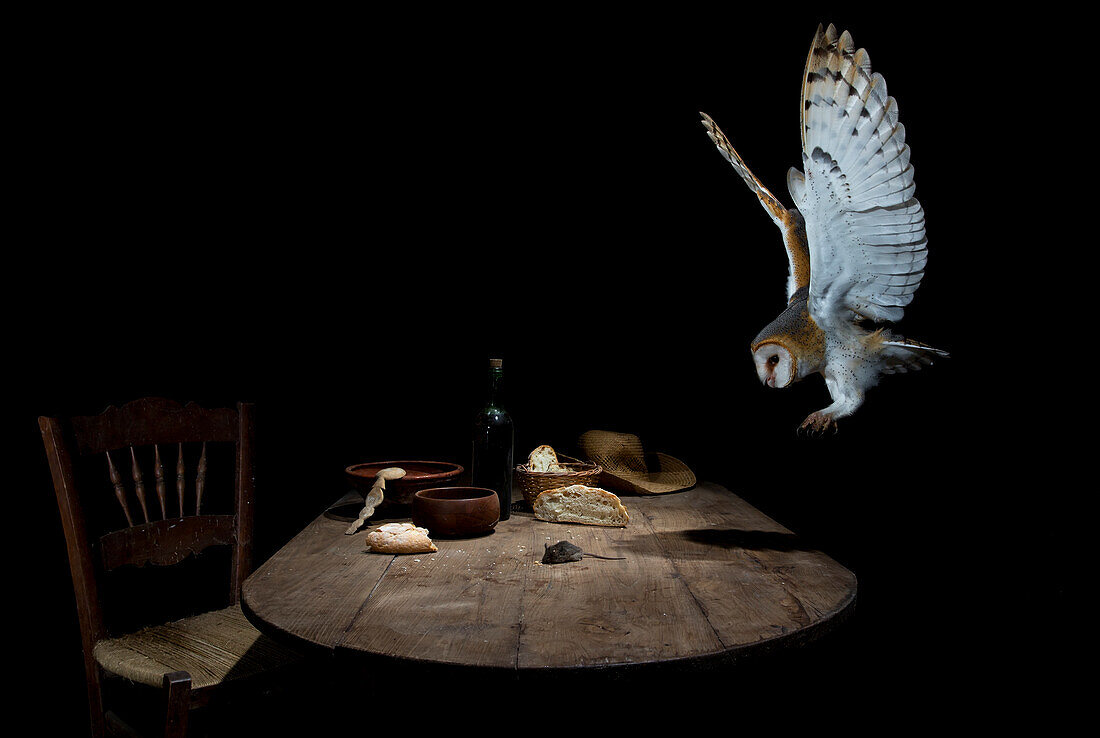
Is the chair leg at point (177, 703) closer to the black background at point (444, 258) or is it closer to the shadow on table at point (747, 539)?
the shadow on table at point (747, 539)

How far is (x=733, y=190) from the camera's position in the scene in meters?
2.56

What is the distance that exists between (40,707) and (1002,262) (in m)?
2.88

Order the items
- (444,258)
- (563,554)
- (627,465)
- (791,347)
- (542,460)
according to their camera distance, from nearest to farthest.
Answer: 1. (563,554)
2. (791,347)
3. (542,460)
4. (627,465)
5. (444,258)

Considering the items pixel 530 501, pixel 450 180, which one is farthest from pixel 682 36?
pixel 530 501

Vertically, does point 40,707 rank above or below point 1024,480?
below

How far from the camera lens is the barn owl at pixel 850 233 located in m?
1.73

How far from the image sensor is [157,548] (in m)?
1.83

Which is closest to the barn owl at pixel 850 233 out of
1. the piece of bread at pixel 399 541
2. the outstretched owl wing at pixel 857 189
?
the outstretched owl wing at pixel 857 189

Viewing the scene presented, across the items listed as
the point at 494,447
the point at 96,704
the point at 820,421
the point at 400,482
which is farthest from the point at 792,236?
the point at 96,704

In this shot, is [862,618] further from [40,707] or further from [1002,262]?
[40,707]

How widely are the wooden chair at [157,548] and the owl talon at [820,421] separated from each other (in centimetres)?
138

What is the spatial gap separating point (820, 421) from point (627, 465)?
647 mm

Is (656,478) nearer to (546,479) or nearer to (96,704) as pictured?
(546,479)

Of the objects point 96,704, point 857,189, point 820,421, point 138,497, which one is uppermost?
point 857,189
